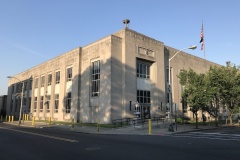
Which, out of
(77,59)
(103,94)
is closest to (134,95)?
(103,94)

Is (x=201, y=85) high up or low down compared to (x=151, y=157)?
up

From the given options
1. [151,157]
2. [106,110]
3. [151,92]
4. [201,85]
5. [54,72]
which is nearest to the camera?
[151,157]

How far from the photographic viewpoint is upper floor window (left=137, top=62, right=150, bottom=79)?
38312 mm

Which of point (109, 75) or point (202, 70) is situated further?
point (202, 70)

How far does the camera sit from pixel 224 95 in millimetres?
34938

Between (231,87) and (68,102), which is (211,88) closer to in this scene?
(231,87)

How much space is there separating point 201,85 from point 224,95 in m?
8.70

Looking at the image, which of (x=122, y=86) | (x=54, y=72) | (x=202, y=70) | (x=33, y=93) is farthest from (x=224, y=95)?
(x=33, y=93)

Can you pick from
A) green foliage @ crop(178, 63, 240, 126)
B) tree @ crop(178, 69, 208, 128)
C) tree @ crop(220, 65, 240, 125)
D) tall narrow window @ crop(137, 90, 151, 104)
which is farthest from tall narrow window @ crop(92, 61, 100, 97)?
tree @ crop(220, 65, 240, 125)

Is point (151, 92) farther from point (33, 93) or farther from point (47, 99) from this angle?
point (33, 93)

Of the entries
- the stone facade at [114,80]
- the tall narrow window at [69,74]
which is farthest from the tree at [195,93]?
the tall narrow window at [69,74]

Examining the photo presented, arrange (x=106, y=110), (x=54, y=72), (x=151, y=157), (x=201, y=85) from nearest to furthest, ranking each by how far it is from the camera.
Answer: (x=151, y=157)
(x=201, y=85)
(x=106, y=110)
(x=54, y=72)

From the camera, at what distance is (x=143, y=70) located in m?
39.1

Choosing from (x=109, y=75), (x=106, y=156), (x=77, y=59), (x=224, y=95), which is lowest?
(x=106, y=156)
